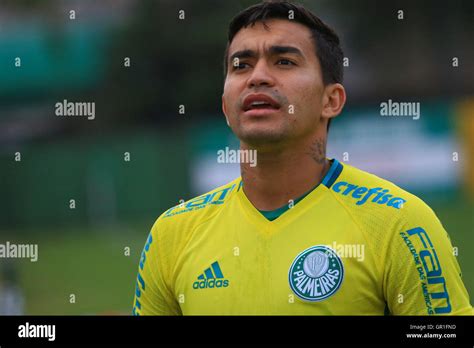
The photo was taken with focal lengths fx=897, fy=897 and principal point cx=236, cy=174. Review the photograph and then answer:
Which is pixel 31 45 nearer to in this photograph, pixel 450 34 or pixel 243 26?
pixel 450 34

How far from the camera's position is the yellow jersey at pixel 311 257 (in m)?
3.99

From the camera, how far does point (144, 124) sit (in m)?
30.6

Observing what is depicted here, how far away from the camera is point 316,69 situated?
14.6 feet

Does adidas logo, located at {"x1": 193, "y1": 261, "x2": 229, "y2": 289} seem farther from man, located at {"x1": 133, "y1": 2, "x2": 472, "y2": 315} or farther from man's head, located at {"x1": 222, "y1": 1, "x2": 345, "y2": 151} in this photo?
man's head, located at {"x1": 222, "y1": 1, "x2": 345, "y2": 151}

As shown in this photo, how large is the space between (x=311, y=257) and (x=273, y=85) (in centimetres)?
83

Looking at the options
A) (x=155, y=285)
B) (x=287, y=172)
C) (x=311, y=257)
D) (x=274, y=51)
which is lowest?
(x=155, y=285)

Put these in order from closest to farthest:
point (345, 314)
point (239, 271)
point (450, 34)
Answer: point (345, 314) < point (239, 271) < point (450, 34)

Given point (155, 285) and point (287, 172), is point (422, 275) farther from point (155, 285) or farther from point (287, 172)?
point (155, 285)

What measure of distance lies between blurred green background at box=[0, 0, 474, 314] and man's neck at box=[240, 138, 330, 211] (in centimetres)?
937

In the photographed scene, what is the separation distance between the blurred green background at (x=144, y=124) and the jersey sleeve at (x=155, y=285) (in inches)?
360

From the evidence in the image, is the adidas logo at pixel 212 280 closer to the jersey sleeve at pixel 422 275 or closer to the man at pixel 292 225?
the man at pixel 292 225

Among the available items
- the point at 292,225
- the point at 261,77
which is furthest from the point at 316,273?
the point at 261,77
